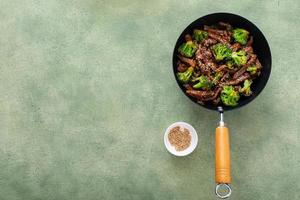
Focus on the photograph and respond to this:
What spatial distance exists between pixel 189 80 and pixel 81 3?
2.65ft

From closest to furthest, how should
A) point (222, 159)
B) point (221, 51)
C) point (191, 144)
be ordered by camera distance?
1. point (222, 159)
2. point (221, 51)
3. point (191, 144)

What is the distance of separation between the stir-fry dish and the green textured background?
22 cm

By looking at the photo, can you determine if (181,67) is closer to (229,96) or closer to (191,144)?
(229,96)

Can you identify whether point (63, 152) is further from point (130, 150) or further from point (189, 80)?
point (189, 80)

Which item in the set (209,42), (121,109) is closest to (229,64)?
(209,42)

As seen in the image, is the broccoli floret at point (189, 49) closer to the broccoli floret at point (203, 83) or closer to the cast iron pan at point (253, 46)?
the cast iron pan at point (253, 46)

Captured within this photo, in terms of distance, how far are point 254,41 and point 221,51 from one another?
0.20m

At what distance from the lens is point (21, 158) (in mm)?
2484

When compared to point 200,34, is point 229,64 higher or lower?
lower

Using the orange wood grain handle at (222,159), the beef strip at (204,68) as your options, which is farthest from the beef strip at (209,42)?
the orange wood grain handle at (222,159)

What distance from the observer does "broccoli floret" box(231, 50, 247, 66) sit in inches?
86.0

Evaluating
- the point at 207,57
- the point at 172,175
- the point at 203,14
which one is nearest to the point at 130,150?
the point at 172,175

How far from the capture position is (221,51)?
7.22ft

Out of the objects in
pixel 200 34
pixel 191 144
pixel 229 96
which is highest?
pixel 200 34
